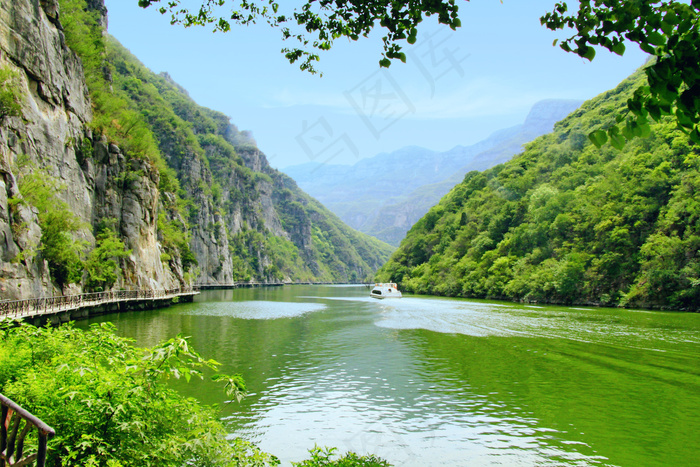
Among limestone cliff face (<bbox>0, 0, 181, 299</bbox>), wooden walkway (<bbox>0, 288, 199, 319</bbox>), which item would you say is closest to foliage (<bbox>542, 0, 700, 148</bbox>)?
wooden walkway (<bbox>0, 288, 199, 319</bbox>)

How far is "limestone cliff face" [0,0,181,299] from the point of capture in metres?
31.7

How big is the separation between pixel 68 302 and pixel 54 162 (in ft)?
48.4

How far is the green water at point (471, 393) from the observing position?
40.8 ft

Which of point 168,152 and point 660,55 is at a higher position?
point 168,152

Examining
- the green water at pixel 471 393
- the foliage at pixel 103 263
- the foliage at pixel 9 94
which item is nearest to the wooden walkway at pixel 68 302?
the foliage at pixel 103 263

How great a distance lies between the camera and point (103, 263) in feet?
162

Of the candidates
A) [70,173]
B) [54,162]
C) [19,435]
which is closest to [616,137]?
[19,435]

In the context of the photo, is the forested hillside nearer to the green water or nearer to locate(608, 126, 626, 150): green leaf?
the green water

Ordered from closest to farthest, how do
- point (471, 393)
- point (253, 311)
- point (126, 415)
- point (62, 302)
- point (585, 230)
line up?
point (126, 415), point (471, 393), point (62, 302), point (253, 311), point (585, 230)

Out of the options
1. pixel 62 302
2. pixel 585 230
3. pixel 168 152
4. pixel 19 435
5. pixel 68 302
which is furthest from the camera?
pixel 168 152

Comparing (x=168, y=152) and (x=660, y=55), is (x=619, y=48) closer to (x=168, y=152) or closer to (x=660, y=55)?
(x=660, y=55)

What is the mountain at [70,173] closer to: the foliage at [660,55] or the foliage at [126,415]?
the foliage at [126,415]

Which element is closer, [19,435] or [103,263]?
[19,435]

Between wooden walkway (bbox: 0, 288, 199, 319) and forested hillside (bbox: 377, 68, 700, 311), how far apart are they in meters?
51.4
